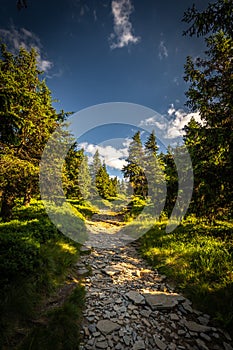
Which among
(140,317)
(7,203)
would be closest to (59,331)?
(140,317)

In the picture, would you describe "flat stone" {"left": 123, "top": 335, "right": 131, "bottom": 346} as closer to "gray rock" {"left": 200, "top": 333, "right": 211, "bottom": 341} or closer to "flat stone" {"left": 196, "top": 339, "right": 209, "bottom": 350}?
"flat stone" {"left": 196, "top": 339, "right": 209, "bottom": 350}

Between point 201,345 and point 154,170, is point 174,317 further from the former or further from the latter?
point 154,170

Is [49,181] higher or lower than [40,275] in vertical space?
higher

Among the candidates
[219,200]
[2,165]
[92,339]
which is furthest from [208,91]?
[2,165]

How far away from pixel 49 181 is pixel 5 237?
7468mm

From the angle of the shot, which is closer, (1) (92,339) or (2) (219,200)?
(1) (92,339)

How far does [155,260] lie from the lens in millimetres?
7207

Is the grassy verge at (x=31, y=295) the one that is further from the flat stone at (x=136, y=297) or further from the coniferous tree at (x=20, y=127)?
the coniferous tree at (x=20, y=127)

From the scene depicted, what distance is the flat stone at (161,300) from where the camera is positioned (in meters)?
4.39

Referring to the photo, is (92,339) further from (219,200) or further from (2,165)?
(2,165)

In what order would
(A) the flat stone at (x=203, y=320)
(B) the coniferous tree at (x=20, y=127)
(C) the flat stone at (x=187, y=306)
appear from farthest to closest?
(B) the coniferous tree at (x=20, y=127) → (C) the flat stone at (x=187, y=306) → (A) the flat stone at (x=203, y=320)

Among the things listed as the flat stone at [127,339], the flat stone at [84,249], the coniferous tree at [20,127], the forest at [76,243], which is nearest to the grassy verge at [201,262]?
the forest at [76,243]

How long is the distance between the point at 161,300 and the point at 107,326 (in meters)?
1.76

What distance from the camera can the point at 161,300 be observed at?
4652 millimetres
